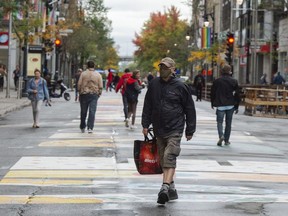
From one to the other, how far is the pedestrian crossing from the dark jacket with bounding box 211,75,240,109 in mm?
975

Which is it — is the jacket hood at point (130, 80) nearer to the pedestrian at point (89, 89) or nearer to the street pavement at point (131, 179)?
the pedestrian at point (89, 89)

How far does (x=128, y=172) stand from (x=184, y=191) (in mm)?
2385

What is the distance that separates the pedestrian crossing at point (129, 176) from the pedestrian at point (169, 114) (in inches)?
19.6

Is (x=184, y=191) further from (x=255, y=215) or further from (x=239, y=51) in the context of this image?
(x=239, y=51)

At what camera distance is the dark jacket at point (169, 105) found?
37.9ft

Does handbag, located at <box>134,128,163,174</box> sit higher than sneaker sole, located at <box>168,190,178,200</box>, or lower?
higher

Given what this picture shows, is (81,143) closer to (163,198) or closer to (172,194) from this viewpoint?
(172,194)

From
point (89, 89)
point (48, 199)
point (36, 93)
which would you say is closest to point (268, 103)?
point (36, 93)

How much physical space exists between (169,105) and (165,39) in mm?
108011

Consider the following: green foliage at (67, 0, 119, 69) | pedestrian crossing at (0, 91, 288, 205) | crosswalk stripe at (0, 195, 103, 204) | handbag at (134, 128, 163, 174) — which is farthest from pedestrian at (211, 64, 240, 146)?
green foliage at (67, 0, 119, 69)

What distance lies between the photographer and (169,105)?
1155 cm

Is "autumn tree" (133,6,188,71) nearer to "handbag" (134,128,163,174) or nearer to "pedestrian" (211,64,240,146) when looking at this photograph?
"pedestrian" (211,64,240,146)

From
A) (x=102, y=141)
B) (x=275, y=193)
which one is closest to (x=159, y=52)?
(x=102, y=141)

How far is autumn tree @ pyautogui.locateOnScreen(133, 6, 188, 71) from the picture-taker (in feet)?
364
